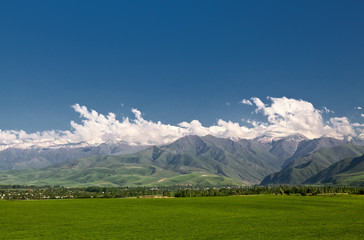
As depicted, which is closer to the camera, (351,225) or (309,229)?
(309,229)

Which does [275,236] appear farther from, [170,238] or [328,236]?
[170,238]

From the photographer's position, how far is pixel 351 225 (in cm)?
8750

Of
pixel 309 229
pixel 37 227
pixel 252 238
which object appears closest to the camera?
pixel 252 238

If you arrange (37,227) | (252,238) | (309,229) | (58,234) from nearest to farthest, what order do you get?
1. (252,238)
2. (58,234)
3. (309,229)
4. (37,227)

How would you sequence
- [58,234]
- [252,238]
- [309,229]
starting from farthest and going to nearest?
[309,229] → [58,234] → [252,238]

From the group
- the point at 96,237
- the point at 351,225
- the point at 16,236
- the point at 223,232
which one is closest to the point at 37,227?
the point at 16,236

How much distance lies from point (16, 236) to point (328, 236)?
7410cm

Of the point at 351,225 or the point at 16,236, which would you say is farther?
the point at 351,225

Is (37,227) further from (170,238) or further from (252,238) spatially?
(252,238)

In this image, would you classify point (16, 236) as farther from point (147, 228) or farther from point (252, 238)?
point (252, 238)

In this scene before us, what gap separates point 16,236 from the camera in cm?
7138

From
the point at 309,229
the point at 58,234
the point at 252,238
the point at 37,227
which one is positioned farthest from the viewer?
the point at 37,227

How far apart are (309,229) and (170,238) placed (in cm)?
3874

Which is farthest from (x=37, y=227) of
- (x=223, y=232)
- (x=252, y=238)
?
(x=252, y=238)
